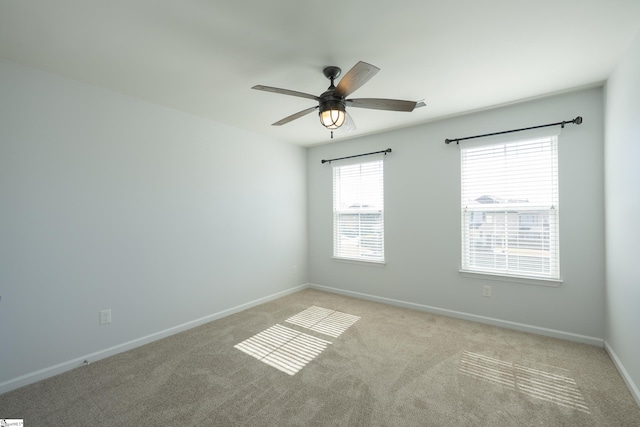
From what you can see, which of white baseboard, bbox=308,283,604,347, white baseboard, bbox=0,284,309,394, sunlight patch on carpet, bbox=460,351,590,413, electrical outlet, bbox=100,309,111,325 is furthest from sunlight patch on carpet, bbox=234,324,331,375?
white baseboard, bbox=308,283,604,347

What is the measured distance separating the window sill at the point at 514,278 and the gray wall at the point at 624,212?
0.41 meters

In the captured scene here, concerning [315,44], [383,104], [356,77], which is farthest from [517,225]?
[315,44]

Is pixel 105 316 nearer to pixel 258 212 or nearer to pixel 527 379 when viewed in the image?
pixel 258 212

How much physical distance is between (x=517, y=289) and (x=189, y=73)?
13.0 ft

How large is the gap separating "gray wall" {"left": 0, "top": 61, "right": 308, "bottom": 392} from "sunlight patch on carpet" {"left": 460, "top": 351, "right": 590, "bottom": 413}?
2836 millimetres

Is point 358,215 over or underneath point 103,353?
over

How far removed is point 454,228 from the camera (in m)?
3.53

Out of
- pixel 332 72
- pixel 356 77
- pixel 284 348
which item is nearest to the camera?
pixel 356 77

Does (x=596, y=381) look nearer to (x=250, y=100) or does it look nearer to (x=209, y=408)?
(x=209, y=408)

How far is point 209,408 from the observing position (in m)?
1.94

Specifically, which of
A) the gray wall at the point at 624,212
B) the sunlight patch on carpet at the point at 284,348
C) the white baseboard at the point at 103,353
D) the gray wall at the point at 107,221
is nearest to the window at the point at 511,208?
the gray wall at the point at 624,212

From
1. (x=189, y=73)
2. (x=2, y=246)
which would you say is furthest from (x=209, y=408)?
(x=189, y=73)

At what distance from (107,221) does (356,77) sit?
2.61 meters

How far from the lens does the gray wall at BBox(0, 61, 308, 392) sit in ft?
7.32
